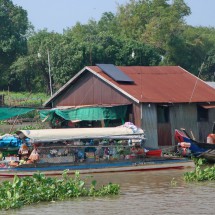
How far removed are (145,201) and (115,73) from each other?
10.1 meters

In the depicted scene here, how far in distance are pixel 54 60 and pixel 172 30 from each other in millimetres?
12794

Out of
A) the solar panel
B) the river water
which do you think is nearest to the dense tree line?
the solar panel

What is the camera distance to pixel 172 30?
52531 millimetres

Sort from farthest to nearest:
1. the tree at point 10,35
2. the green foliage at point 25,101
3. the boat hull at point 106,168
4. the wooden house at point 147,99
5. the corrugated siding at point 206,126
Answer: the tree at point 10,35 < the green foliage at point 25,101 < the corrugated siding at point 206,126 < the wooden house at point 147,99 < the boat hull at point 106,168

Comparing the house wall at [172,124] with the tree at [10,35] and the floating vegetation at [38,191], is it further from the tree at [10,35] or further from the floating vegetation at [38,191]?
the tree at [10,35]

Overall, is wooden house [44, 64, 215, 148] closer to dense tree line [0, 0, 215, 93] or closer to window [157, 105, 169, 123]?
window [157, 105, 169, 123]

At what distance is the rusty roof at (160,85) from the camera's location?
79.6ft

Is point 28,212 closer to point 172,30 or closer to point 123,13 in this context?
point 172,30

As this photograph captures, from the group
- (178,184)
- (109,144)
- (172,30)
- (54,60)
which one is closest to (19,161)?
(109,144)

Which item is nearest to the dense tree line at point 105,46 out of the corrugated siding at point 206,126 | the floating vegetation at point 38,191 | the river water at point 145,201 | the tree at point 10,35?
the tree at point 10,35

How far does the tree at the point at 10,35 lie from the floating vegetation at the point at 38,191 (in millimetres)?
32884

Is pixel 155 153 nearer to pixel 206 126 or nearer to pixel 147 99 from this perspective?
pixel 147 99

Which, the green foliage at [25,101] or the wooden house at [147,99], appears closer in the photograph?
the wooden house at [147,99]

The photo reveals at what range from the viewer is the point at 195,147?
75.7 ft
